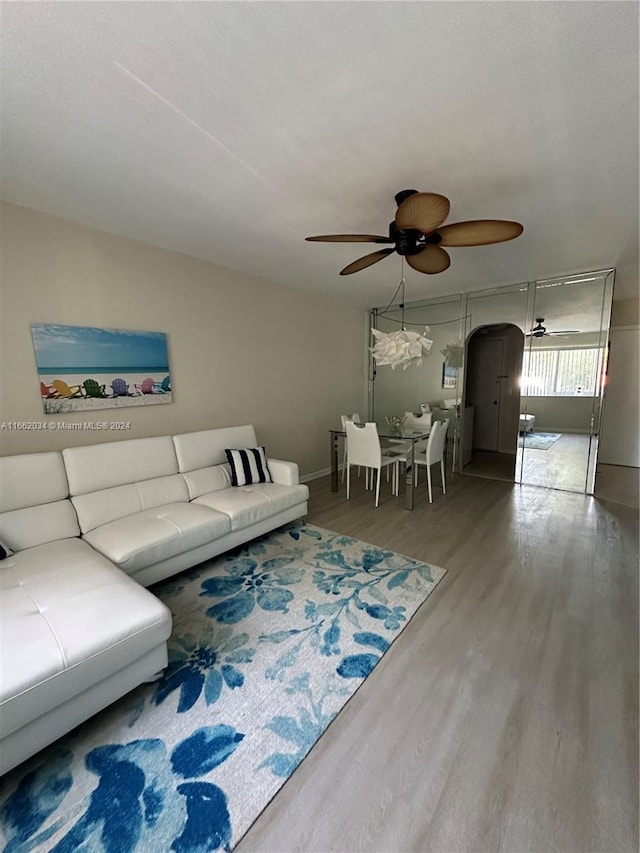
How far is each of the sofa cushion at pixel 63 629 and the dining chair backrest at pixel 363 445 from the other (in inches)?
103

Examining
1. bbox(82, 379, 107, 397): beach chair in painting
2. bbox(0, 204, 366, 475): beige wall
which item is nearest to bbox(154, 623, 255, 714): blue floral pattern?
bbox(0, 204, 366, 475): beige wall

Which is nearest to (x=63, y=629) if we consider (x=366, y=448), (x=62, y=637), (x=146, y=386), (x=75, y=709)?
(x=62, y=637)

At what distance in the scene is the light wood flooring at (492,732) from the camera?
3.56 feet

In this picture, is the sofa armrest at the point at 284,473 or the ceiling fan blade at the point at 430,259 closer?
the ceiling fan blade at the point at 430,259

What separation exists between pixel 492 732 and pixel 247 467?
250cm

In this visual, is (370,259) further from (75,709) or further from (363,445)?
(75,709)

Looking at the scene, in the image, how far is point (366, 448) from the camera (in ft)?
12.7

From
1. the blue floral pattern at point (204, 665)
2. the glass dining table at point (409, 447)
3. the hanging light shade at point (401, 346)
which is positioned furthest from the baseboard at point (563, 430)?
the blue floral pattern at point (204, 665)

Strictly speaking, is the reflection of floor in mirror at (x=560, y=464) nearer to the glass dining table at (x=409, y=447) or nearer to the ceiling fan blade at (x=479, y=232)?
the glass dining table at (x=409, y=447)

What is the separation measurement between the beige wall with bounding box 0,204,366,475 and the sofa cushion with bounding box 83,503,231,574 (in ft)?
2.95

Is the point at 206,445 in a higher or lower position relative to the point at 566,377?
lower

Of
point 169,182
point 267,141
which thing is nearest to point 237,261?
point 169,182

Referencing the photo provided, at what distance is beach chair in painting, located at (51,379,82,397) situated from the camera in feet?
8.57

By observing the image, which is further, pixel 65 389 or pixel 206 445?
pixel 206 445
